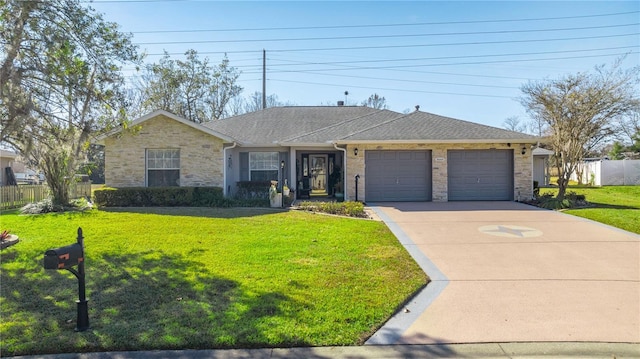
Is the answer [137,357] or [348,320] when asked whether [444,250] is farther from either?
[137,357]

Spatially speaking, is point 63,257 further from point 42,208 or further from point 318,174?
point 318,174

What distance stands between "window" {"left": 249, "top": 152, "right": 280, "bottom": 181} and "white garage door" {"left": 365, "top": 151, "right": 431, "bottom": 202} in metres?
4.31

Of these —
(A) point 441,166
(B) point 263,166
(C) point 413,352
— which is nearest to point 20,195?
(B) point 263,166

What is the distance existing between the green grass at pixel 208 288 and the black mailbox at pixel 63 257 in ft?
2.37

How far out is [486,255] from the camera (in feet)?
24.1

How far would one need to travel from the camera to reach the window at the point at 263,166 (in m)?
17.4

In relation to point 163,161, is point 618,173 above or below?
below

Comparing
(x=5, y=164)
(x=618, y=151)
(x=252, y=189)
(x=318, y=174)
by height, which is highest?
(x=618, y=151)

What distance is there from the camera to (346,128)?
17.9 m

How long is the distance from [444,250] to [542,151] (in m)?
21.8

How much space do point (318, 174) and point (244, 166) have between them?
11.9 ft

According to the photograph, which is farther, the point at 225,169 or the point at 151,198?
the point at 225,169

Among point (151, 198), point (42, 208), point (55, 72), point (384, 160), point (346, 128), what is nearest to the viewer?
point (55, 72)

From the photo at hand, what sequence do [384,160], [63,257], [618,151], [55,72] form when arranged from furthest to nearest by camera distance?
[618,151] < [384,160] < [55,72] < [63,257]
